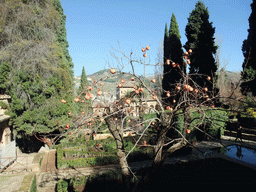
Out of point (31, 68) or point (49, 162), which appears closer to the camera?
point (49, 162)

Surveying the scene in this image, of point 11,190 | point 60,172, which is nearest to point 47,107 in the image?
point 60,172

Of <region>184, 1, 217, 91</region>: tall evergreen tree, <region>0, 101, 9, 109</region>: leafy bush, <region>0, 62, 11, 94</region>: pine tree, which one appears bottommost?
<region>0, 101, 9, 109</region>: leafy bush

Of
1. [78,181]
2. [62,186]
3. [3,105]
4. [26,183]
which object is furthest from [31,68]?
[78,181]

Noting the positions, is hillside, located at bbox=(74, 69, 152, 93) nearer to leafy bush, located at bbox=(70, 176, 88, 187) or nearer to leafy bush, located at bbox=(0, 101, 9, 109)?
leafy bush, located at bbox=(70, 176, 88, 187)

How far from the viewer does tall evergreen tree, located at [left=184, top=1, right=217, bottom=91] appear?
17.6 meters

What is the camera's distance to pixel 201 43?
18141mm

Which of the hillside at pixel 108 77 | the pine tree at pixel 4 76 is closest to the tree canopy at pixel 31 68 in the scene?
the pine tree at pixel 4 76

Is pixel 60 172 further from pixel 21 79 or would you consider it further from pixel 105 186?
pixel 21 79

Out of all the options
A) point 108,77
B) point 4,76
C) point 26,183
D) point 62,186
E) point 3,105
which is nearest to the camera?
point 108,77

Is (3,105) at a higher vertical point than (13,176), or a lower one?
higher

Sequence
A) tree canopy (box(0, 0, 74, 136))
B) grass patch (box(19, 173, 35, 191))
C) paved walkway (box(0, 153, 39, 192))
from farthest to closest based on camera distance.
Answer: tree canopy (box(0, 0, 74, 136)), paved walkway (box(0, 153, 39, 192)), grass patch (box(19, 173, 35, 191))

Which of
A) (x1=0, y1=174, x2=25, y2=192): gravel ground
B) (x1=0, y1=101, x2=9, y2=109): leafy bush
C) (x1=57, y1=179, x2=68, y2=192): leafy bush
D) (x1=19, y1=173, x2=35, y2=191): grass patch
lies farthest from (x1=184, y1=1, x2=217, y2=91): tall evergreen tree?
(x1=0, y1=101, x2=9, y2=109): leafy bush

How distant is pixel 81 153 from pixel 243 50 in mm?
26714

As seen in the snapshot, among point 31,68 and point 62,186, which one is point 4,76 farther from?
point 62,186
